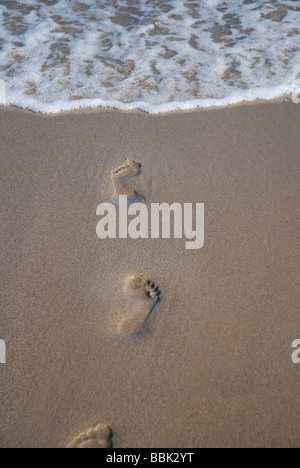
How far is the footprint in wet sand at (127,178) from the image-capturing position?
224 cm

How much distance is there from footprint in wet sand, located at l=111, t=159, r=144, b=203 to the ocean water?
0.64 m

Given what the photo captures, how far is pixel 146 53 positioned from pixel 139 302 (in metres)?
2.53

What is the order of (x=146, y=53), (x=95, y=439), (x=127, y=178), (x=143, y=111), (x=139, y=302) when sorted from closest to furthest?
(x=95, y=439), (x=139, y=302), (x=127, y=178), (x=143, y=111), (x=146, y=53)

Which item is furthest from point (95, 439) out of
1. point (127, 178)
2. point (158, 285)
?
point (127, 178)

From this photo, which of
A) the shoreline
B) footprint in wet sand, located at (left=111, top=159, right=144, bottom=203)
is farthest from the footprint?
the shoreline

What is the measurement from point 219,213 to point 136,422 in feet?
3.73

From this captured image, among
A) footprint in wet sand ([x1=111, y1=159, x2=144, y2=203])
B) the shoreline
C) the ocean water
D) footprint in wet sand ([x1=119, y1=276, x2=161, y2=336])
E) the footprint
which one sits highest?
the ocean water

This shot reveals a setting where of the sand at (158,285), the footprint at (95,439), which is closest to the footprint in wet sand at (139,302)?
the sand at (158,285)

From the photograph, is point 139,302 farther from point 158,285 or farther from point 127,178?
point 127,178

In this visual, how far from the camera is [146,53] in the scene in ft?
11.3

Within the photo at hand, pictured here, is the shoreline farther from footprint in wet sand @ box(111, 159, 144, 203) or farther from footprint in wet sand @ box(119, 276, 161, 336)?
footprint in wet sand @ box(119, 276, 161, 336)

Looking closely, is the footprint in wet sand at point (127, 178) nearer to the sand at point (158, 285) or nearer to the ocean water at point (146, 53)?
the sand at point (158, 285)

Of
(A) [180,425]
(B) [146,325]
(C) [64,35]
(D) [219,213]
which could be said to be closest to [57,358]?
(B) [146,325]

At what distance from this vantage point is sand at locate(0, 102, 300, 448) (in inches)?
57.4
